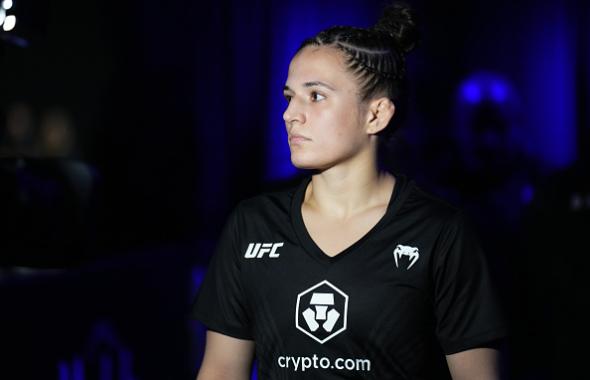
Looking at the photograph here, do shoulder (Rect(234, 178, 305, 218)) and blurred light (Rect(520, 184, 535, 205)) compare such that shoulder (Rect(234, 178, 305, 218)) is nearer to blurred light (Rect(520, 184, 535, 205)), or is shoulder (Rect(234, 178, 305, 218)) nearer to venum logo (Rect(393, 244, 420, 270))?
venum logo (Rect(393, 244, 420, 270))

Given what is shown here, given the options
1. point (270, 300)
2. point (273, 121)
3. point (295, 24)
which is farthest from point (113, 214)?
point (270, 300)

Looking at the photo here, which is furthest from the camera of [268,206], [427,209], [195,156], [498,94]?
[195,156]

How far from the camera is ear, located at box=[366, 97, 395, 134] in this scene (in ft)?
5.39

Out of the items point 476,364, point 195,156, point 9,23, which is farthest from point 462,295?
point 195,156

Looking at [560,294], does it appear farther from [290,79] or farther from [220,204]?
[290,79]

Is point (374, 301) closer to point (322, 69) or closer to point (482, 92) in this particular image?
point (322, 69)

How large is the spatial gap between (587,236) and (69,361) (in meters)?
2.26

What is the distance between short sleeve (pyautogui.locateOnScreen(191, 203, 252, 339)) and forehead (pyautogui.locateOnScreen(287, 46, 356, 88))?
34cm

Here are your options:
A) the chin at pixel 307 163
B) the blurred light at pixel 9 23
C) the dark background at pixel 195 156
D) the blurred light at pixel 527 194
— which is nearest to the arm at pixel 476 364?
the chin at pixel 307 163

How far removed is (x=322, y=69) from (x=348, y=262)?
394 millimetres

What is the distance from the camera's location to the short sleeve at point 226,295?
1.63 metres

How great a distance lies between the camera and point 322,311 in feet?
4.99

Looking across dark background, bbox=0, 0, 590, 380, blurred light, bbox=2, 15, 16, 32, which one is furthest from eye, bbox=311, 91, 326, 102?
blurred light, bbox=2, 15, 16, 32

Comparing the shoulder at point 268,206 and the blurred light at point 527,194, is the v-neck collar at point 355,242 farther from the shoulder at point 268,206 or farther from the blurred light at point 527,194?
the blurred light at point 527,194
